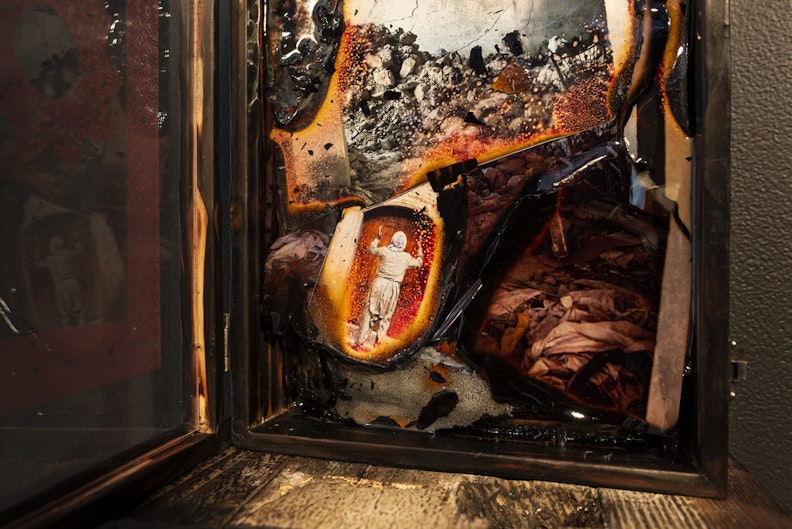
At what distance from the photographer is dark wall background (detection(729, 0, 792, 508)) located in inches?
34.6

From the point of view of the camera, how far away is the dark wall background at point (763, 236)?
0.88 m

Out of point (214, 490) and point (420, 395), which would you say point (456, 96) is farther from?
point (214, 490)

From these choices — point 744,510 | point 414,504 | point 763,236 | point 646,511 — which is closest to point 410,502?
point 414,504

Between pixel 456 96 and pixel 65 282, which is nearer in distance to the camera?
pixel 65 282

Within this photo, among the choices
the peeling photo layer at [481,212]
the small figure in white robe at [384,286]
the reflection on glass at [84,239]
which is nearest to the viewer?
the reflection on glass at [84,239]

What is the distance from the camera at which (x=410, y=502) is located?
2.21 ft

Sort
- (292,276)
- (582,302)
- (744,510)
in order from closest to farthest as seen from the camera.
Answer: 1. (744,510)
2. (582,302)
3. (292,276)

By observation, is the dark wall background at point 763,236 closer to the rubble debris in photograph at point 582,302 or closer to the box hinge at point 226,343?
the rubble debris in photograph at point 582,302

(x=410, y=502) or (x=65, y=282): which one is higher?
(x=65, y=282)

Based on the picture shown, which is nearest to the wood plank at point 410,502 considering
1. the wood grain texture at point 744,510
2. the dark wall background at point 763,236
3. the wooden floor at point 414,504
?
the wooden floor at point 414,504

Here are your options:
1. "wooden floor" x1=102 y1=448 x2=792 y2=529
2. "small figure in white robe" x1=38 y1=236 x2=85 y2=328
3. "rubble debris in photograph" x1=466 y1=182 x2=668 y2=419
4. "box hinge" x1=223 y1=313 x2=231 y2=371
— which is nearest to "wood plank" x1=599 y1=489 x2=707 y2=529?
"wooden floor" x1=102 y1=448 x2=792 y2=529

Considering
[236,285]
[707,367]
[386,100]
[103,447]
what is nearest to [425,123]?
[386,100]

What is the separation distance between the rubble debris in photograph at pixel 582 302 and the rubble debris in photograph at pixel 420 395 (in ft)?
0.20

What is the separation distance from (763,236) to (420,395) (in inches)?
26.1
